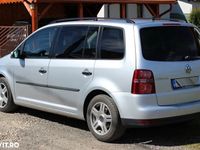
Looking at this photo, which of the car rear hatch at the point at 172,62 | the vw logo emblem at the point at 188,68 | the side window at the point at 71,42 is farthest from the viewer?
the side window at the point at 71,42

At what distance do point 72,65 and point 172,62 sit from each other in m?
1.48

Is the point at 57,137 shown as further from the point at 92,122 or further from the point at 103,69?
the point at 103,69

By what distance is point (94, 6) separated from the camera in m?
21.3

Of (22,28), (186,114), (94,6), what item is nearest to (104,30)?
(186,114)

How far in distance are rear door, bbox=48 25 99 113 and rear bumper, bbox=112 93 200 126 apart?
2.35ft

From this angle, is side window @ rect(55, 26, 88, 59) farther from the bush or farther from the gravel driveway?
the bush

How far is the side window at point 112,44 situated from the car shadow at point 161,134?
46.7 inches

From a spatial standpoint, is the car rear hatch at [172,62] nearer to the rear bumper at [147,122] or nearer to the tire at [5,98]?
the rear bumper at [147,122]

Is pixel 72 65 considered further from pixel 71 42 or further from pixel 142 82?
pixel 142 82

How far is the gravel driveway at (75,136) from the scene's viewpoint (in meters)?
6.72

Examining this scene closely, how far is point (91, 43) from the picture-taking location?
718 cm

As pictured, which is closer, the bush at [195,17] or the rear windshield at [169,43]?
the rear windshield at [169,43]

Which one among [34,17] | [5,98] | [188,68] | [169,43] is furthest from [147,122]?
[34,17]

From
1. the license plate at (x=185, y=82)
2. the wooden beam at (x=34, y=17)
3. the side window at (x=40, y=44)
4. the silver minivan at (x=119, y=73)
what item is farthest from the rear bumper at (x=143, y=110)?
the wooden beam at (x=34, y=17)
